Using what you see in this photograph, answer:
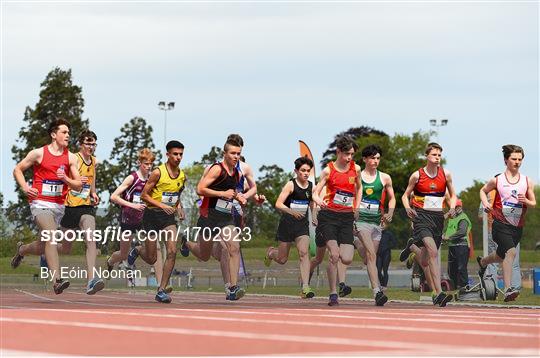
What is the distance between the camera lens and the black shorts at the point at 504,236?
20283 millimetres

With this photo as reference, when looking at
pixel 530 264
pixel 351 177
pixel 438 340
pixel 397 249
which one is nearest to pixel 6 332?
pixel 438 340

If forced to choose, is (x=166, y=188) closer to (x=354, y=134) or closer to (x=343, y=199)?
(x=343, y=199)

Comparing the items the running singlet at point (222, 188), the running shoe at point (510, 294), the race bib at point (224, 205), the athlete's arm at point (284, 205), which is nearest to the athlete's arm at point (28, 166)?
the running singlet at point (222, 188)

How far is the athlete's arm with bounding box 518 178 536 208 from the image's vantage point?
1984cm

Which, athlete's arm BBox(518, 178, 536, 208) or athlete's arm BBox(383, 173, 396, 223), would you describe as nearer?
athlete's arm BBox(518, 178, 536, 208)

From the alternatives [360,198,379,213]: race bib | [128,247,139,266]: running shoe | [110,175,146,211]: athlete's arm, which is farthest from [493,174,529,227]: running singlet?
[128,247,139,266]: running shoe

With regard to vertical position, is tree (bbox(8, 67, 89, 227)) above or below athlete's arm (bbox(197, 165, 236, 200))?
above

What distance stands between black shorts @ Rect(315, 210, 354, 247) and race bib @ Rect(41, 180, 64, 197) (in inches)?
149

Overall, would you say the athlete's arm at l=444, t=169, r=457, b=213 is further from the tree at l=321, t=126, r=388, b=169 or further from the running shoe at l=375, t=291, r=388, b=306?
the tree at l=321, t=126, r=388, b=169

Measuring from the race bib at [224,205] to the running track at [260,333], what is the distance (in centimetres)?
438

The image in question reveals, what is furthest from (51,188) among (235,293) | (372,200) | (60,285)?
(372,200)

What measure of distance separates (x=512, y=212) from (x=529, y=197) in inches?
14.0

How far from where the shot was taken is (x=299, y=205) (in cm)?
1994

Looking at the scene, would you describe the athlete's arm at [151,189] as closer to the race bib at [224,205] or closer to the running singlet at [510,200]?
the race bib at [224,205]
